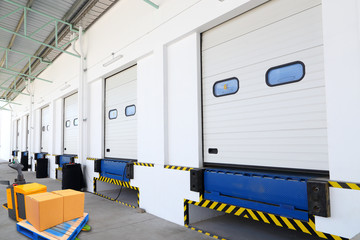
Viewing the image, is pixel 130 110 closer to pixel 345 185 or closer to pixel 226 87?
pixel 226 87

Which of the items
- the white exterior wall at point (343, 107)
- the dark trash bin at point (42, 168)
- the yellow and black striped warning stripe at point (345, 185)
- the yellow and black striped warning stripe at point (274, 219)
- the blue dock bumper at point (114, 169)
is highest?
the white exterior wall at point (343, 107)

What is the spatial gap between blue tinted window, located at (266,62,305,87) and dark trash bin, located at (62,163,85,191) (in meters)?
6.95

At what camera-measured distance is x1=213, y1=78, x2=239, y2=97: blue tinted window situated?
406cm

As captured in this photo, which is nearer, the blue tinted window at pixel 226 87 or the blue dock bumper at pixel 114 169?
the blue tinted window at pixel 226 87

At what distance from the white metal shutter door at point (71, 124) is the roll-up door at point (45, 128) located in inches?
117

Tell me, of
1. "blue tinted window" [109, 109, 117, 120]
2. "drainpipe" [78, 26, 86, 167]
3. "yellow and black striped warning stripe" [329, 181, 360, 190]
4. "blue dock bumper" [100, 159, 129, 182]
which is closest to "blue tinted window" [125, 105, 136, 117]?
"blue tinted window" [109, 109, 117, 120]

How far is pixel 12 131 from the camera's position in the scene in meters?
22.1

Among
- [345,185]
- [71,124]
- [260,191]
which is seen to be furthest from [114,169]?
[345,185]

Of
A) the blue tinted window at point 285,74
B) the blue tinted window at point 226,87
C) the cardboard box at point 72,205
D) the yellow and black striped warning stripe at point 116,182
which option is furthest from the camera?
the yellow and black striped warning stripe at point 116,182

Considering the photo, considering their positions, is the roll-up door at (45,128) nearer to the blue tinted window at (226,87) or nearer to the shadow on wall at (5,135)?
the shadow on wall at (5,135)

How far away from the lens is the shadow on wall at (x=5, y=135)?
2360 cm

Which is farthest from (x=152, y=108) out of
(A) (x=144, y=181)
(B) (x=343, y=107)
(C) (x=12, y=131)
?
(C) (x=12, y=131)

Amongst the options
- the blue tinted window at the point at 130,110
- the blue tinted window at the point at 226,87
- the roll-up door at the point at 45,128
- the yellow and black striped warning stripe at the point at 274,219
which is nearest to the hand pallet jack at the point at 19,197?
the blue tinted window at the point at 130,110

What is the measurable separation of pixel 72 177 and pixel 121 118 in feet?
9.21
